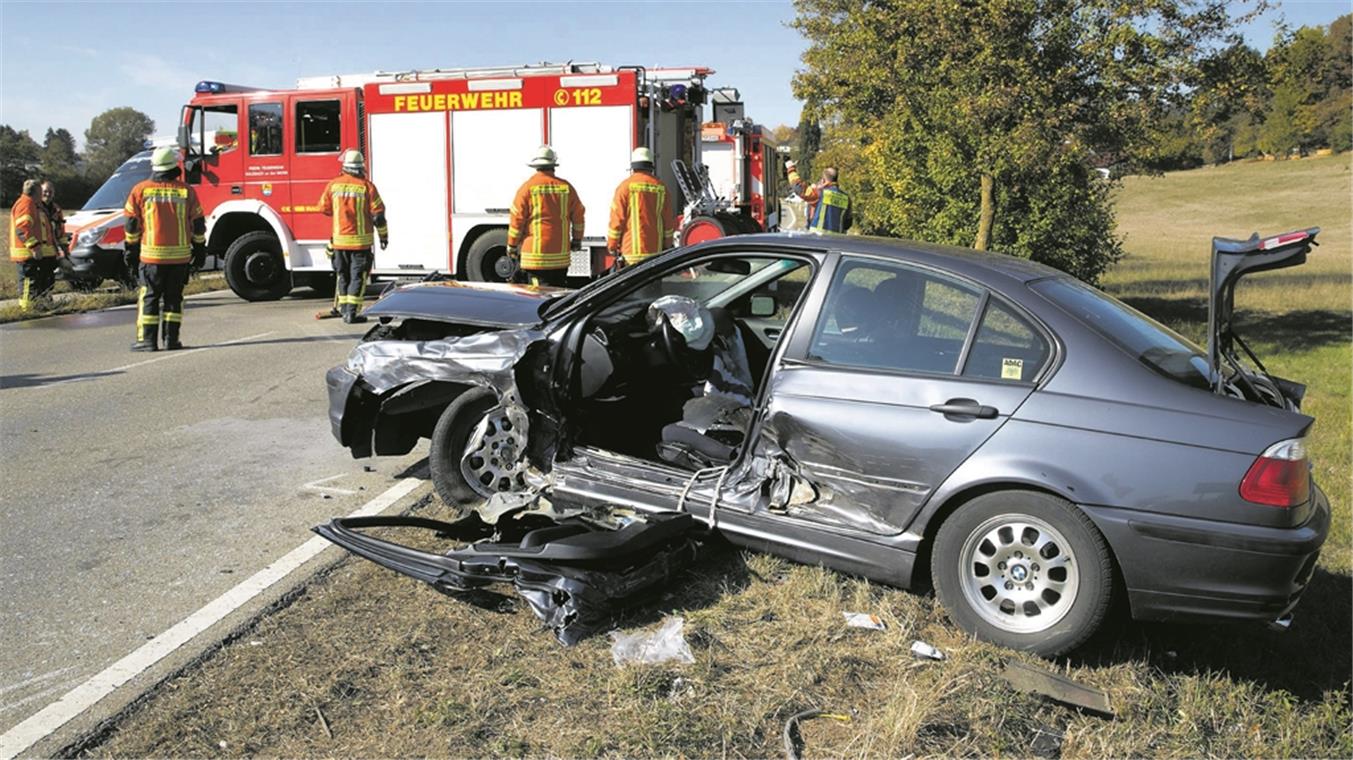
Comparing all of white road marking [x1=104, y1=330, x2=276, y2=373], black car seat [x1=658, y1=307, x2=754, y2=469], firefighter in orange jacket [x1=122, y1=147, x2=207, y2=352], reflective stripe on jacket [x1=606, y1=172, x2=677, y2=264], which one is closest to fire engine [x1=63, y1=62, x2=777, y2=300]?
white road marking [x1=104, y1=330, x2=276, y2=373]

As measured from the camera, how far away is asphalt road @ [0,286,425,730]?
386 centimetres

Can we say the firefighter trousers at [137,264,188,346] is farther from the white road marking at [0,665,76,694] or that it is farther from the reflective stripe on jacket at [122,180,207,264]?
the white road marking at [0,665,76,694]

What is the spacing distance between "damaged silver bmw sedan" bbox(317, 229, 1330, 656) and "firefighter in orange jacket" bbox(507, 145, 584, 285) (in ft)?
16.7

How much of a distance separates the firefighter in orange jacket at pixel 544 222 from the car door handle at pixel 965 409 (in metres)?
6.98

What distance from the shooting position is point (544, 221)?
10.2m

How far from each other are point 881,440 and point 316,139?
1184 cm

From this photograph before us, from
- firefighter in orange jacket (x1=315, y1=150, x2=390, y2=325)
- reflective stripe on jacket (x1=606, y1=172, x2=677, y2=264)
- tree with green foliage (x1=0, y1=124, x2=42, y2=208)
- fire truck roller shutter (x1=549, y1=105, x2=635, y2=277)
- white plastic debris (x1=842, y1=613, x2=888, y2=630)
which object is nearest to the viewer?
white plastic debris (x1=842, y1=613, x2=888, y2=630)

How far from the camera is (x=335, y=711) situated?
317cm

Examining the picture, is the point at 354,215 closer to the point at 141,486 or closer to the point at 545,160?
the point at 545,160

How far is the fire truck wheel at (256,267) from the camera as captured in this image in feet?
47.0

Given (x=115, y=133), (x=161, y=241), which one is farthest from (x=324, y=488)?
(x=115, y=133)

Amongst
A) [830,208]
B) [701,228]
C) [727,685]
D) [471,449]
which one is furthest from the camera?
[701,228]

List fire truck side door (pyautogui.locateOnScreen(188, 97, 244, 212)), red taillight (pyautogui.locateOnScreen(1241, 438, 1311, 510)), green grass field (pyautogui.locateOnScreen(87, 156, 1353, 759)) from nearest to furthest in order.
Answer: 1. green grass field (pyautogui.locateOnScreen(87, 156, 1353, 759))
2. red taillight (pyautogui.locateOnScreen(1241, 438, 1311, 510))
3. fire truck side door (pyautogui.locateOnScreen(188, 97, 244, 212))

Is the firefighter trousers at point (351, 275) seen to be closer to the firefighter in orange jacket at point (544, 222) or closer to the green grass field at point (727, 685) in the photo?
the firefighter in orange jacket at point (544, 222)
